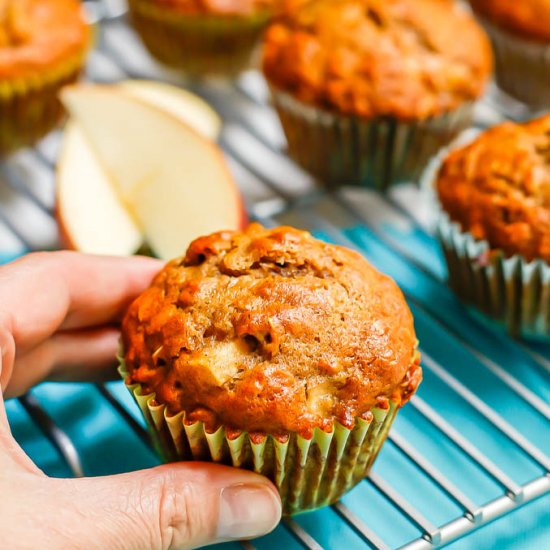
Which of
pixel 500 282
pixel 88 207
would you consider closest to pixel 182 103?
pixel 88 207

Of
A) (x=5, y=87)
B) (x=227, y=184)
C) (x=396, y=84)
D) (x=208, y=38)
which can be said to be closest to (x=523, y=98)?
(x=396, y=84)

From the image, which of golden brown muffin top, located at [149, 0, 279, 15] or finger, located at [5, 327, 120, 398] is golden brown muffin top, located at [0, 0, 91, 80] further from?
finger, located at [5, 327, 120, 398]

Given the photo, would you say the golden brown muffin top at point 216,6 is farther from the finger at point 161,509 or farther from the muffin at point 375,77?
the finger at point 161,509

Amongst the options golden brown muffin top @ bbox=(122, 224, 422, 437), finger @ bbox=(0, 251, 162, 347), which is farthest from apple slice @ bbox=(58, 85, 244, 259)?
golden brown muffin top @ bbox=(122, 224, 422, 437)

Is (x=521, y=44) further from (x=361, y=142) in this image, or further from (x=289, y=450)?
(x=289, y=450)

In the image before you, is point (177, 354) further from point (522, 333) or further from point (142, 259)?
point (522, 333)
